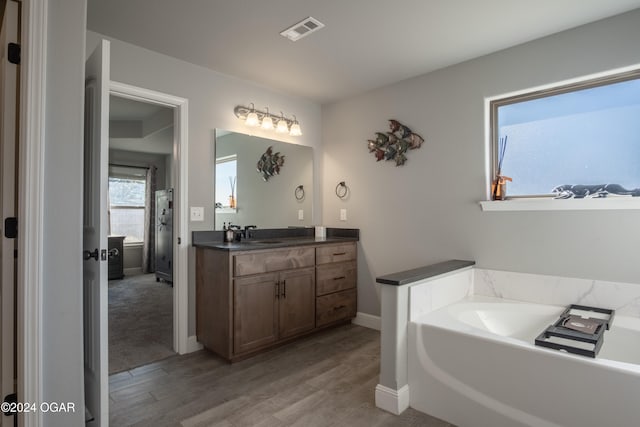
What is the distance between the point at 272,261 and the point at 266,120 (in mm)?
1423

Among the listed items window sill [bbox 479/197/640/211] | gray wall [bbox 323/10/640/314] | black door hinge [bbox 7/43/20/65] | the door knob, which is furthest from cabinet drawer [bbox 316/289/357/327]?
black door hinge [bbox 7/43/20/65]

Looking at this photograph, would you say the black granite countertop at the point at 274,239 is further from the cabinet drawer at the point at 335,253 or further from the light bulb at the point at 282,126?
the light bulb at the point at 282,126

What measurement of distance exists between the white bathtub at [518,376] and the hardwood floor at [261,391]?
0.63 feet

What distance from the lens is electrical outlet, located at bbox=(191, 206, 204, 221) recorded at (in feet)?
9.34

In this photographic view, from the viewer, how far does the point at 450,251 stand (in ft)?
9.50

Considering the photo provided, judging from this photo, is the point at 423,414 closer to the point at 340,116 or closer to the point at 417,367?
the point at 417,367

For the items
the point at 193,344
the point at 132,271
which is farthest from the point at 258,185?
the point at 132,271

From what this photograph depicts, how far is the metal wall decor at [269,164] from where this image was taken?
3442 mm

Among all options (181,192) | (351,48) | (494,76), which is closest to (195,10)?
(351,48)

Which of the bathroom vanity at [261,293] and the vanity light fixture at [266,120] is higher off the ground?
the vanity light fixture at [266,120]

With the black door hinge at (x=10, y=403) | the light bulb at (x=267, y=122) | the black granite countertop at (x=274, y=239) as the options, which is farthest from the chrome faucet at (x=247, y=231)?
the black door hinge at (x=10, y=403)

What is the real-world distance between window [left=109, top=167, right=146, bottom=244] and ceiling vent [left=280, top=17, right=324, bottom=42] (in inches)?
208

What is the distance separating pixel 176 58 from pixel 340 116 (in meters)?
1.73

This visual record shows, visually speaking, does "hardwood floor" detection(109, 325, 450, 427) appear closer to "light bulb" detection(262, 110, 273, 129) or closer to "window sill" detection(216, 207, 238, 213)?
"window sill" detection(216, 207, 238, 213)
